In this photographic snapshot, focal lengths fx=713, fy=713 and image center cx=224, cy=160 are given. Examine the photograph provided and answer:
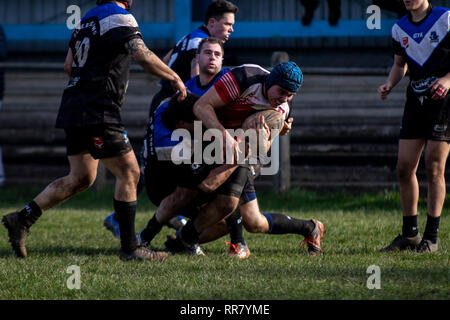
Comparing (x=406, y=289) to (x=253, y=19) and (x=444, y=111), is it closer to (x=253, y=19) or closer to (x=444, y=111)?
(x=444, y=111)

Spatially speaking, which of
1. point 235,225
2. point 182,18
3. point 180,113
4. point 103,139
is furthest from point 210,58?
point 182,18

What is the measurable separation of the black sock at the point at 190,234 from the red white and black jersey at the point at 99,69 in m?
1.12

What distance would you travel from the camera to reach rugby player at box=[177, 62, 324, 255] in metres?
5.26

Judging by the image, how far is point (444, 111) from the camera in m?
5.93

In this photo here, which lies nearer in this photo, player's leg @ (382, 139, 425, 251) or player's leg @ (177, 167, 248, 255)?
player's leg @ (177, 167, 248, 255)

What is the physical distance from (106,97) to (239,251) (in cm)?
171

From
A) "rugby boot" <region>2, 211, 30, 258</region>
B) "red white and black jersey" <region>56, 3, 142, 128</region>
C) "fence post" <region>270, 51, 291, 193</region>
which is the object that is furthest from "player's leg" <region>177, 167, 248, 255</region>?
"fence post" <region>270, 51, 291, 193</region>

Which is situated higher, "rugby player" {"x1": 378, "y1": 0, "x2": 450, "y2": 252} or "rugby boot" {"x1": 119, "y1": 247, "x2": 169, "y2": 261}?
"rugby player" {"x1": 378, "y1": 0, "x2": 450, "y2": 252}

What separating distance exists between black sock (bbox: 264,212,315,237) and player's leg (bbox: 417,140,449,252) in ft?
3.15

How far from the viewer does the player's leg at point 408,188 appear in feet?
20.0

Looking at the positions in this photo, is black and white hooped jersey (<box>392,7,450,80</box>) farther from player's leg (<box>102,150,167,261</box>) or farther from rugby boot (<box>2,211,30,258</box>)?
rugby boot (<box>2,211,30,258</box>)

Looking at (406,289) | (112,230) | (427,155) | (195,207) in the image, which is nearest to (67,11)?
(112,230)

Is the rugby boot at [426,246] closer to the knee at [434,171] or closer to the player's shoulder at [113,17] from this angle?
the knee at [434,171]
